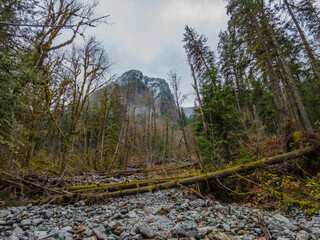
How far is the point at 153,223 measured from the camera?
3318 mm

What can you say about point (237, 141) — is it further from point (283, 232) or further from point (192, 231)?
point (192, 231)

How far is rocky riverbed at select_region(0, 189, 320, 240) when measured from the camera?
107 inches

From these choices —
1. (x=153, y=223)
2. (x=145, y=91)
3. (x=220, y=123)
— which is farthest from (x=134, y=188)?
(x=145, y=91)

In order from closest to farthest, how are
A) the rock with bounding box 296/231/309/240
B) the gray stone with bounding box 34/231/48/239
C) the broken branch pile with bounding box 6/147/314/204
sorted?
the rock with bounding box 296/231/309/240, the gray stone with bounding box 34/231/48/239, the broken branch pile with bounding box 6/147/314/204

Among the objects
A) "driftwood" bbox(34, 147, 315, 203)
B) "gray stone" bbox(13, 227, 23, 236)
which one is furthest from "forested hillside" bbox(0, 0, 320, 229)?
"gray stone" bbox(13, 227, 23, 236)

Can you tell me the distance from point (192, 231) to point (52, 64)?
457 inches

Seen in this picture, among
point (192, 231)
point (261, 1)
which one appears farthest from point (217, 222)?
point (261, 1)

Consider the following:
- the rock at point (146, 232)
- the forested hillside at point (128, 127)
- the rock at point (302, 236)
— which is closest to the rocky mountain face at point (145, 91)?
the forested hillside at point (128, 127)

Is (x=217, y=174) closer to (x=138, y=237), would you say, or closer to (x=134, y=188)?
(x=134, y=188)

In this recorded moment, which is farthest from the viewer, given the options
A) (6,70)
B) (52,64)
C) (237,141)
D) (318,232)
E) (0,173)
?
(52,64)

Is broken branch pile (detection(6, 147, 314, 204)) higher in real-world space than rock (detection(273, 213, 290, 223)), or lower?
higher

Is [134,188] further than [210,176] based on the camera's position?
Yes

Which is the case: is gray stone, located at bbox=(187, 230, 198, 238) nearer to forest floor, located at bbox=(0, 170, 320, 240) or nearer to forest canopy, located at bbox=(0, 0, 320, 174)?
forest floor, located at bbox=(0, 170, 320, 240)

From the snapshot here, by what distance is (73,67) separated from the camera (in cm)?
1023
